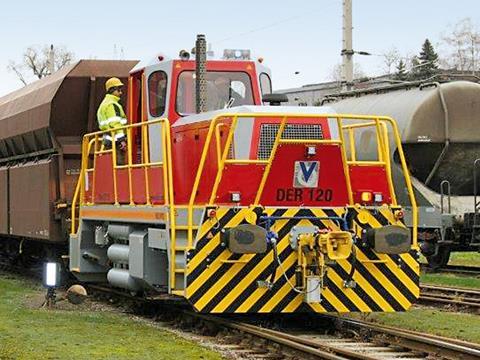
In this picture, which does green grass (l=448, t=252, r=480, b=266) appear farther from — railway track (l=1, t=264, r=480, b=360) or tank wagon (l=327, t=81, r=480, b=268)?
railway track (l=1, t=264, r=480, b=360)

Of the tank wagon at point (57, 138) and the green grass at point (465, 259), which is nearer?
the tank wagon at point (57, 138)

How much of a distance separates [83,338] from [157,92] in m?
3.65

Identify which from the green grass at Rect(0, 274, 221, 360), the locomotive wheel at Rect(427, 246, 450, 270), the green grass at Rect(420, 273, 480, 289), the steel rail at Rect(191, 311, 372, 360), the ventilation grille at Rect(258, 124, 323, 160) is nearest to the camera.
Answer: the steel rail at Rect(191, 311, 372, 360)

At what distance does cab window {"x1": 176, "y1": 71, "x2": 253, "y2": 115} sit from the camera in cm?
1222

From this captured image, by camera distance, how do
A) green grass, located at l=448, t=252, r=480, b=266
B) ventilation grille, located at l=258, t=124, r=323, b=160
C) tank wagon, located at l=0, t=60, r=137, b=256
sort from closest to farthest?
ventilation grille, located at l=258, t=124, r=323, b=160 < tank wagon, located at l=0, t=60, r=137, b=256 < green grass, located at l=448, t=252, r=480, b=266

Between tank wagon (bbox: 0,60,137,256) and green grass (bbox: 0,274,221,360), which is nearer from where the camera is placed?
green grass (bbox: 0,274,221,360)

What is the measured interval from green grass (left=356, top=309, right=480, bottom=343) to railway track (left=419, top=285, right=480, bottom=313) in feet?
2.06

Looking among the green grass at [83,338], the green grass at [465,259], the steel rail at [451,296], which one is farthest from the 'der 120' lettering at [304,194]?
the green grass at [465,259]

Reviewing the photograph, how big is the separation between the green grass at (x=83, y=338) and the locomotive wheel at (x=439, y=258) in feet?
31.8

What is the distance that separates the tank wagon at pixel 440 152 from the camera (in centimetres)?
1873

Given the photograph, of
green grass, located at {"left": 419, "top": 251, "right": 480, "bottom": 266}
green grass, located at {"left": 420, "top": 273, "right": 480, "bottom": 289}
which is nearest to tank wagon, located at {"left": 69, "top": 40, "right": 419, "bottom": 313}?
green grass, located at {"left": 420, "top": 273, "right": 480, "bottom": 289}

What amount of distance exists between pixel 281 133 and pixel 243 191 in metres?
0.81

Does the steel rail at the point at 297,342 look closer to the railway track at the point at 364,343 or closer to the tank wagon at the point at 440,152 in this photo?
the railway track at the point at 364,343

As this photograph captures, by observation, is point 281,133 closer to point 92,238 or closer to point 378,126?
point 378,126
